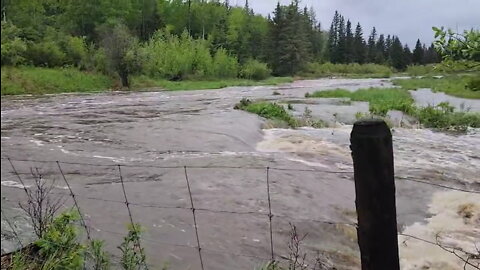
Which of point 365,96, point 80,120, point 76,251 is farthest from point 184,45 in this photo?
point 76,251

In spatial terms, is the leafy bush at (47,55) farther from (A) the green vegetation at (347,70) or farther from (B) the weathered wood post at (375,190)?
(A) the green vegetation at (347,70)

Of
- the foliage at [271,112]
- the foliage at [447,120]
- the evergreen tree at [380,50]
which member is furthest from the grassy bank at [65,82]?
the evergreen tree at [380,50]

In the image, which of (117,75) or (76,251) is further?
(117,75)

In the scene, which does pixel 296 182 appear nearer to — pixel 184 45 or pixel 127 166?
pixel 127 166

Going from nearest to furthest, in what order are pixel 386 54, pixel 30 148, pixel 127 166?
pixel 127 166, pixel 30 148, pixel 386 54

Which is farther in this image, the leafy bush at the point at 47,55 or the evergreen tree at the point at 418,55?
the evergreen tree at the point at 418,55

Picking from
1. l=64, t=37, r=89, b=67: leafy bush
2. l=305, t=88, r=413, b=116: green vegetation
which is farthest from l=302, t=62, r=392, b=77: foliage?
l=305, t=88, r=413, b=116: green vegetation

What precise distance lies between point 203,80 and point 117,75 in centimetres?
1573

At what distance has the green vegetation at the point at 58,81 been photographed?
1346 inches

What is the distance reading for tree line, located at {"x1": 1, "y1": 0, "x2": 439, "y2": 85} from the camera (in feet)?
141

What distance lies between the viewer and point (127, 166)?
10.8 metres

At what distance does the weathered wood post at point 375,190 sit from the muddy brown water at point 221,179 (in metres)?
3.48

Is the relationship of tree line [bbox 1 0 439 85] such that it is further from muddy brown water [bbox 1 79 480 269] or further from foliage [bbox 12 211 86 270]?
foliage [bbox 12 211 86 270]

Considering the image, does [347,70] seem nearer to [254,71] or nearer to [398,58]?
[398,58]
